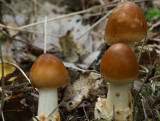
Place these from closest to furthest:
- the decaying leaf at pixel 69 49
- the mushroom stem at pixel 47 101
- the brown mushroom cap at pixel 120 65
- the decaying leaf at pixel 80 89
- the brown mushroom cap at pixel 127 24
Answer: the brown mushroom cap at pixel 120 65 < the brown mushroom cap at pixel 127 24 < the mushroom stem at pixel 47 101 < the decaying leaf at pixel 80 89 < the decaying leaf at pixel 69 49

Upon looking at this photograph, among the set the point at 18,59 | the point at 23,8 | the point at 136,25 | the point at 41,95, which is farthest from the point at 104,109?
the point at 23,8

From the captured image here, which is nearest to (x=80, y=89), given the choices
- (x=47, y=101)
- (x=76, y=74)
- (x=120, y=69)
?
(x=76, y=74)

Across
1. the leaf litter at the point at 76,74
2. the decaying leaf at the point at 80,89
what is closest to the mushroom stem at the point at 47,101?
the leaf litter at the point at 76,74

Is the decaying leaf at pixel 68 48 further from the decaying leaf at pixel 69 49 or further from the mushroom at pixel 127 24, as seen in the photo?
the mushroom at pixel 127 24

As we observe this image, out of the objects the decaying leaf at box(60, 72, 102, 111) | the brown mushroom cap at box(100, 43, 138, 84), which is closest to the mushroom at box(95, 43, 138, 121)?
Answer: the brown mushroom cap at box(100, 43, 138, 84)

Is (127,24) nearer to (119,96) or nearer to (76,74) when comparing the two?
(119,96)

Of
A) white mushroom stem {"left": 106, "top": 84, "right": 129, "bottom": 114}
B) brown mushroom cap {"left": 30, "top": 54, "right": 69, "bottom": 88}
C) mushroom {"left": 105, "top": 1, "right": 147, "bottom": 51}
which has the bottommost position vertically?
white mushroom stem {"left": 106, "top": 84, "right": 129, "bottom": 114}

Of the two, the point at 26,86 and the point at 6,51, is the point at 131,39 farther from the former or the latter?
the point at 6,51

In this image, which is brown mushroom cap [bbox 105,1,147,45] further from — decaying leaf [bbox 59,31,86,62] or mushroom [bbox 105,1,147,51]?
decaying leaf [bbox 59,31,86,62]
